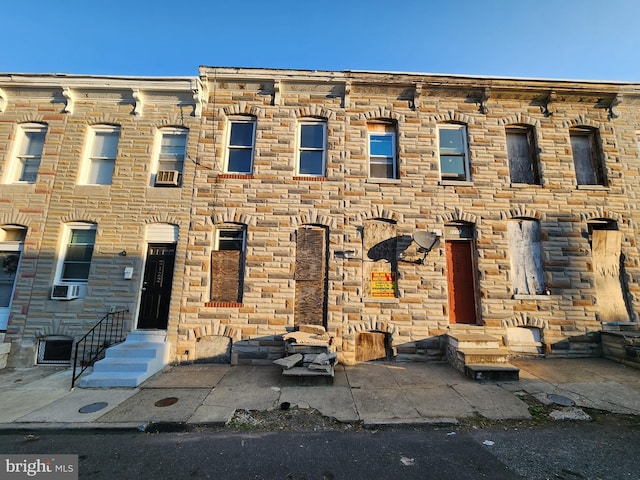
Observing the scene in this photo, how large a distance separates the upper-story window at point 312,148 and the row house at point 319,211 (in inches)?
2.5

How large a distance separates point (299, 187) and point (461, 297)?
5811 millimetres

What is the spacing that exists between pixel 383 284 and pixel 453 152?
193 inches

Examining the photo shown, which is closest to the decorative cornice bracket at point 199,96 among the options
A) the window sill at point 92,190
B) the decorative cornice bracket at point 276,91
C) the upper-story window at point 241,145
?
the upper-story window at point 241,145

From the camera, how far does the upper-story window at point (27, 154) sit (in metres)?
8.58

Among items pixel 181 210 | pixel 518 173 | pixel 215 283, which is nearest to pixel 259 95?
pixel 181 210

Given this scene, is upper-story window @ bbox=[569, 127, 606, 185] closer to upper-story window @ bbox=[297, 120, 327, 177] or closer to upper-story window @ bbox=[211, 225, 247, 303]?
upper-story window @ bbox=[297, 120, 327, 177]

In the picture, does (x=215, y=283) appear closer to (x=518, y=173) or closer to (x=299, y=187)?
(x=299, y=187)

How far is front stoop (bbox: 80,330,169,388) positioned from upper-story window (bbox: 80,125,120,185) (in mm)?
4915

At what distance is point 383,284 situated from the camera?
7.96m

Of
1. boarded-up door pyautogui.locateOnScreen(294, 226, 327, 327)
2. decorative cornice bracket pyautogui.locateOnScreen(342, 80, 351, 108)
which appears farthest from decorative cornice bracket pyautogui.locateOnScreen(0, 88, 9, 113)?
decorative cornice bracket pyautogui.locateOnScreen(342, 80, 351, 108)

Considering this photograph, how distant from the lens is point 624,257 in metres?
8.29

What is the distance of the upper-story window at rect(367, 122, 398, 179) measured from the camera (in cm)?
884

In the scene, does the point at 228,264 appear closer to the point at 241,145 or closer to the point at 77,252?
the point at 241,145

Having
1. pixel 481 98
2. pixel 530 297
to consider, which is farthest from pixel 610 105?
pixel 530 297
